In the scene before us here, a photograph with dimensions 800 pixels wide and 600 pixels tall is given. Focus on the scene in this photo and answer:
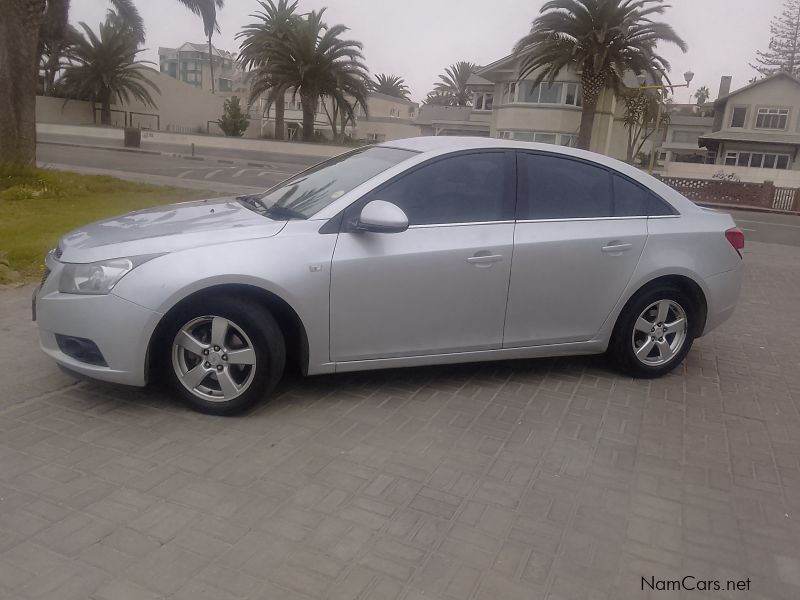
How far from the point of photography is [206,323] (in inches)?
151

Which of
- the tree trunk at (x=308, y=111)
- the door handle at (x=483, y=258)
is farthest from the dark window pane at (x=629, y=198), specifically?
the tree trunk at (x=308, y=111)

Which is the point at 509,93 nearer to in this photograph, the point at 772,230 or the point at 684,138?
the point at 772,230

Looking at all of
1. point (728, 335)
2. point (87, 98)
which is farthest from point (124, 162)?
point (87, 98)

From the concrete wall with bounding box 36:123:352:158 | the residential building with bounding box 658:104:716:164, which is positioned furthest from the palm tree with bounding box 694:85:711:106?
the concrete wall with bounding box 36:123:352:158

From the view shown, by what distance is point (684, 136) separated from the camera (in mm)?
65750

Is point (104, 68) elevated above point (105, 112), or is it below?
above

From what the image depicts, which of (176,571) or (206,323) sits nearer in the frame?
(176,571)

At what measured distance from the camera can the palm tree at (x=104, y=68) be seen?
4350cm

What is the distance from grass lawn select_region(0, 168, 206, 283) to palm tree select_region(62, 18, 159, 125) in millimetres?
34685

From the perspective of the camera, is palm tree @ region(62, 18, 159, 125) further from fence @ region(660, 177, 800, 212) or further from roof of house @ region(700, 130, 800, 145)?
roof of house @ region(700, 130, 800, 145)

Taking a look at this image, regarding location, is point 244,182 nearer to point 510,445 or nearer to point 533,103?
point 510,445

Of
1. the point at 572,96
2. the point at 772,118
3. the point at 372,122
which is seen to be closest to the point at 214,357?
the point at 572,96

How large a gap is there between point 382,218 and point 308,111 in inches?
1489

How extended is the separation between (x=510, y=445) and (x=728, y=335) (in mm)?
3602
